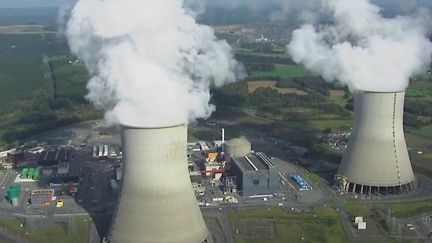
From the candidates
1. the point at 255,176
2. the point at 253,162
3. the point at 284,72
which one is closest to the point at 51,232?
the point at 255,176

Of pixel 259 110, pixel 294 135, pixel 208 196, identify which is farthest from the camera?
pixel 259 110

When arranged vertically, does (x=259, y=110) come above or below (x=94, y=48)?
below

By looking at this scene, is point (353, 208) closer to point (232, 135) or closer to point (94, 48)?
point (94, 48)

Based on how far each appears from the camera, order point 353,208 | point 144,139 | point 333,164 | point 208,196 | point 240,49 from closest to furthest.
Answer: point 144,139, point 353,208, point 208,196, point 333,164, point 240,49

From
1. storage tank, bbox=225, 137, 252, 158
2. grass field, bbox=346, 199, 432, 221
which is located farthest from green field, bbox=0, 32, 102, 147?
grass field, bbox=346, 199, 432, 221

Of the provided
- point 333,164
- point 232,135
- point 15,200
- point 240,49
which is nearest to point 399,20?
point 333,164

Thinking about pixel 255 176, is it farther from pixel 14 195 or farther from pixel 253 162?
pixel 14 195
